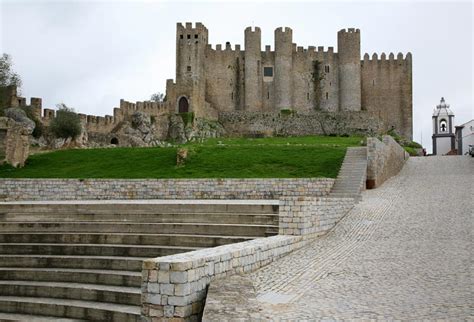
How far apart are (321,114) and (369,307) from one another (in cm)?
4842

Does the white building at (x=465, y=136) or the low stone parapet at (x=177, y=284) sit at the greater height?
the white building at (x=465, y=136)

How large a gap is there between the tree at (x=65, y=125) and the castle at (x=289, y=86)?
520 inches

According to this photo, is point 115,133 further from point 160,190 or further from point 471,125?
point 471,125

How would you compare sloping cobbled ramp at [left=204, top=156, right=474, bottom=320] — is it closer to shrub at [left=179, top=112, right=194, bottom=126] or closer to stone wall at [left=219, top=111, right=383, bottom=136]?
shrub at [left=179, top=112, right=194, bottom=126]

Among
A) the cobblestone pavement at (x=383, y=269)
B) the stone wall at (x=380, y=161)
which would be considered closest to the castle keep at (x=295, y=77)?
the stone wall at (x=380, y=161)

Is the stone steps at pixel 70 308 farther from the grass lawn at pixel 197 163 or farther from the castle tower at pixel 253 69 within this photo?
the castle tower at pixel 253 69

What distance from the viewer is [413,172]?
2700cm

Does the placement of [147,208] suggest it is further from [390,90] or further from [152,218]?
[390,90]

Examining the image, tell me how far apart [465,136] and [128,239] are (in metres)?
36.7

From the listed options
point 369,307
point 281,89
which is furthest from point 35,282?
point 281,89

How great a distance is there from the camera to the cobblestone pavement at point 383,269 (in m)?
6.79

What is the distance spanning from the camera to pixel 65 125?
37.1m

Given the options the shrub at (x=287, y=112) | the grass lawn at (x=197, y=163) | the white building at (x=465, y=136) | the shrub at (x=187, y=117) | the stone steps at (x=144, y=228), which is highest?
the shrub at (x=287, y=112)

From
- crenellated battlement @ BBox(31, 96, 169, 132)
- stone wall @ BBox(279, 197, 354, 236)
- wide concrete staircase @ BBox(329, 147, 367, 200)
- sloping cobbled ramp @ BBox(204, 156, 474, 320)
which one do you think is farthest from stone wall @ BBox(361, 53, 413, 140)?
stone wall @ BBox(279, 197, 354, 236)
